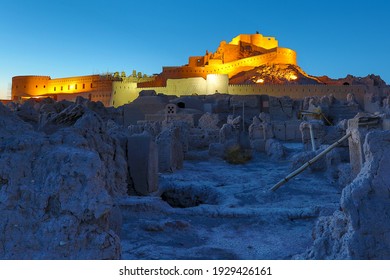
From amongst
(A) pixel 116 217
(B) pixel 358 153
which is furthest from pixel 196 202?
(A) pixel 116 217

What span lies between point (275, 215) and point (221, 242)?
177cm

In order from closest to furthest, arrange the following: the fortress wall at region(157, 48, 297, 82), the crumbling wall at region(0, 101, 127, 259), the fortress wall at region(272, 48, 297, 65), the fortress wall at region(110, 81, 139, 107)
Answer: the crumbling wall at region(0, 101, 127, 259) < the fortress wall at region(110, 81, 139, 107) < the fortress wall at region(157, 48, 297, 82) < the fortress wall at region(272, 48, 297, 65)

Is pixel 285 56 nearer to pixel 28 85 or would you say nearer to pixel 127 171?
pixel 28 85

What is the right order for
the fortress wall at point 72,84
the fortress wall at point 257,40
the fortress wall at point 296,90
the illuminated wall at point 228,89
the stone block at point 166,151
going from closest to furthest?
the stone block at point 166,151, the illuminated wall at point 228,89, the fortress wall at point 296,90, the fortress wall at point 72,84, the fortress wall at point 257,40

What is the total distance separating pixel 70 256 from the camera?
3.02m

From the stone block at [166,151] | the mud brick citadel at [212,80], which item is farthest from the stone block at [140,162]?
the mud brick citadel at [212,80]

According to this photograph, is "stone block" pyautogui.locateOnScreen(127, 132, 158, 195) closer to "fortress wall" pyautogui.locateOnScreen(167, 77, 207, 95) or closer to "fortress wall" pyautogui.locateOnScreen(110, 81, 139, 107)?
"fortress wall" pyautogui.locateOnScreen(167, 77, 207, 95)

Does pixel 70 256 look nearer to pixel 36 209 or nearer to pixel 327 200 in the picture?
pixel 36 209

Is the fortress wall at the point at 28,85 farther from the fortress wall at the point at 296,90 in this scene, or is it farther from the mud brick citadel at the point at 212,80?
the fortress wall at the point at 296,90

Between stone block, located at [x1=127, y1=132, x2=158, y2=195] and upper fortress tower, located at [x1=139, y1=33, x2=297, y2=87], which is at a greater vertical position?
upper fortress tower, located at [x1=139, y1=33, x2=297, y2=87]

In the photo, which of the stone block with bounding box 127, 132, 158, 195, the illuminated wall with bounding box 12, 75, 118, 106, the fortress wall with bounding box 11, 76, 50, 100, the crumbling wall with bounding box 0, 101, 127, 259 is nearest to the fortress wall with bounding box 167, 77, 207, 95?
the illuminated wall with bounding box 12, 75, 118, 106

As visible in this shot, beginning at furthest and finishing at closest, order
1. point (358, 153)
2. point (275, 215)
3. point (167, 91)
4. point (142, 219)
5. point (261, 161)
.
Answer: point (167, 91) → point (261, 161) → point (358, 153) → point (275, 215) → point (142, 219)

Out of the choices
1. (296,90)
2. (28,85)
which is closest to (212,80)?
(296,90)

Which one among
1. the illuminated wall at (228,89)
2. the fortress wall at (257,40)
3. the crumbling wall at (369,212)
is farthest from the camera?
the fortress wall at (257,40)
